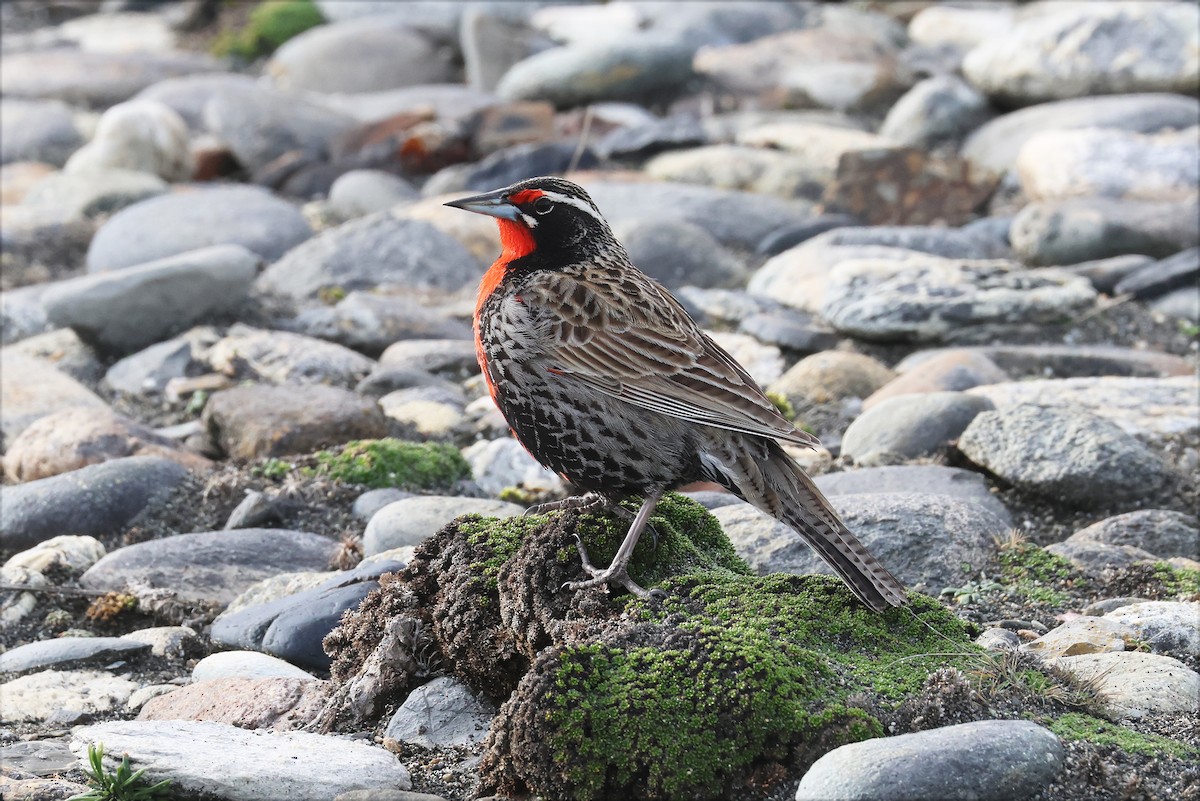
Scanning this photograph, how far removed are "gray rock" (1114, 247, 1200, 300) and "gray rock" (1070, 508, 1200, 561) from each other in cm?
435

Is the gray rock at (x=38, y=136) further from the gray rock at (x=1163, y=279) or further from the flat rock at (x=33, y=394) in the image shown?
the gray rock at (x=1163, y=279)

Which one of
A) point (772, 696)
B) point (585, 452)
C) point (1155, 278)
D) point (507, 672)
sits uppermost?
point (585, 452)

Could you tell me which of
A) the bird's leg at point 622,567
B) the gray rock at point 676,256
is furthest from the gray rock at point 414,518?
the gray rock at point 676,256

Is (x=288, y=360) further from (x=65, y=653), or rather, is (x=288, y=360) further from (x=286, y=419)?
(x=65, y=653)

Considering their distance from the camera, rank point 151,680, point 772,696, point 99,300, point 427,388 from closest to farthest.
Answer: point 772,696, point 151,680, point 427,388, point 99,300

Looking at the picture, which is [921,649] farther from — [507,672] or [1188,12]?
[1188,12]

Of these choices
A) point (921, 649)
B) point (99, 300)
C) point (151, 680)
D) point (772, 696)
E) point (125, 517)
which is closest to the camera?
point (772, 696)

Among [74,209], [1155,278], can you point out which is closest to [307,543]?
[1155,278]

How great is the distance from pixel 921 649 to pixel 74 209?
11950 mm

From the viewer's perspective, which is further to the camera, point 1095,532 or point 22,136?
point 22,136

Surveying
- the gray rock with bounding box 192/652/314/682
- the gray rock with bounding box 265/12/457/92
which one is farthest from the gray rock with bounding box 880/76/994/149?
the gray rock with bounding box 192/652/314/682

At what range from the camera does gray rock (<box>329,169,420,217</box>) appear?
15.0m

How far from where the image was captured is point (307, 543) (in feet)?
24.2

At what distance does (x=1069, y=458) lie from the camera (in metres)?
7.63
